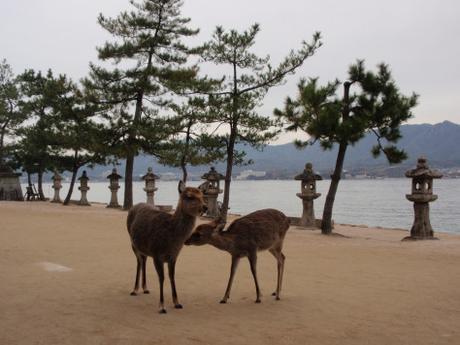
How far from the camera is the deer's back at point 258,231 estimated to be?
679cm

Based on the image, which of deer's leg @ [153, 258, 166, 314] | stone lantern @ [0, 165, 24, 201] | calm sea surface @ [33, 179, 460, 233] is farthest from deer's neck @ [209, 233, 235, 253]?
stone lantern @ [0, 165, 24, 201]

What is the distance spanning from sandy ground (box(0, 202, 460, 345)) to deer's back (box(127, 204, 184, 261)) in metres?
0.68

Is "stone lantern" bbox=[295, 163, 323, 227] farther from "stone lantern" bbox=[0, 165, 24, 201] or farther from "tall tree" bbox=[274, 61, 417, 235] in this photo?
"stone lantern" bbox=[0, 165, 24, 201]

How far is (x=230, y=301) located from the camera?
6.68 m

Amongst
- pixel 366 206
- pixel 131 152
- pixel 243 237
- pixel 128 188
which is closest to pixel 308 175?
pixel 131 152

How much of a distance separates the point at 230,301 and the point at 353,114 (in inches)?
450

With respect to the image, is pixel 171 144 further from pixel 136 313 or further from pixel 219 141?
pixel 136 313

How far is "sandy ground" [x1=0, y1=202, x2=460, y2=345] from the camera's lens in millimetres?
5172

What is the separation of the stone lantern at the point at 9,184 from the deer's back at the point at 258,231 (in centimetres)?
3158

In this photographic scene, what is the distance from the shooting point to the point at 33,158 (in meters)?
34.8

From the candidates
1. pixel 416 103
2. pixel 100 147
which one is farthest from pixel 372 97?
pixel 100 147

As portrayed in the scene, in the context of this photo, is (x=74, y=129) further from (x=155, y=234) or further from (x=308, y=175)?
(x=155, y=234)

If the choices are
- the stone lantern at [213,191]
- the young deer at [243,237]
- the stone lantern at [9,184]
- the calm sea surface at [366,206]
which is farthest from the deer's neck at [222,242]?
the stone lantern at [9,184]

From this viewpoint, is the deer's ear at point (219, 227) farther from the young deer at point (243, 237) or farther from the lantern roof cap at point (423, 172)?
the lantern roof cap at point (423, 172)
